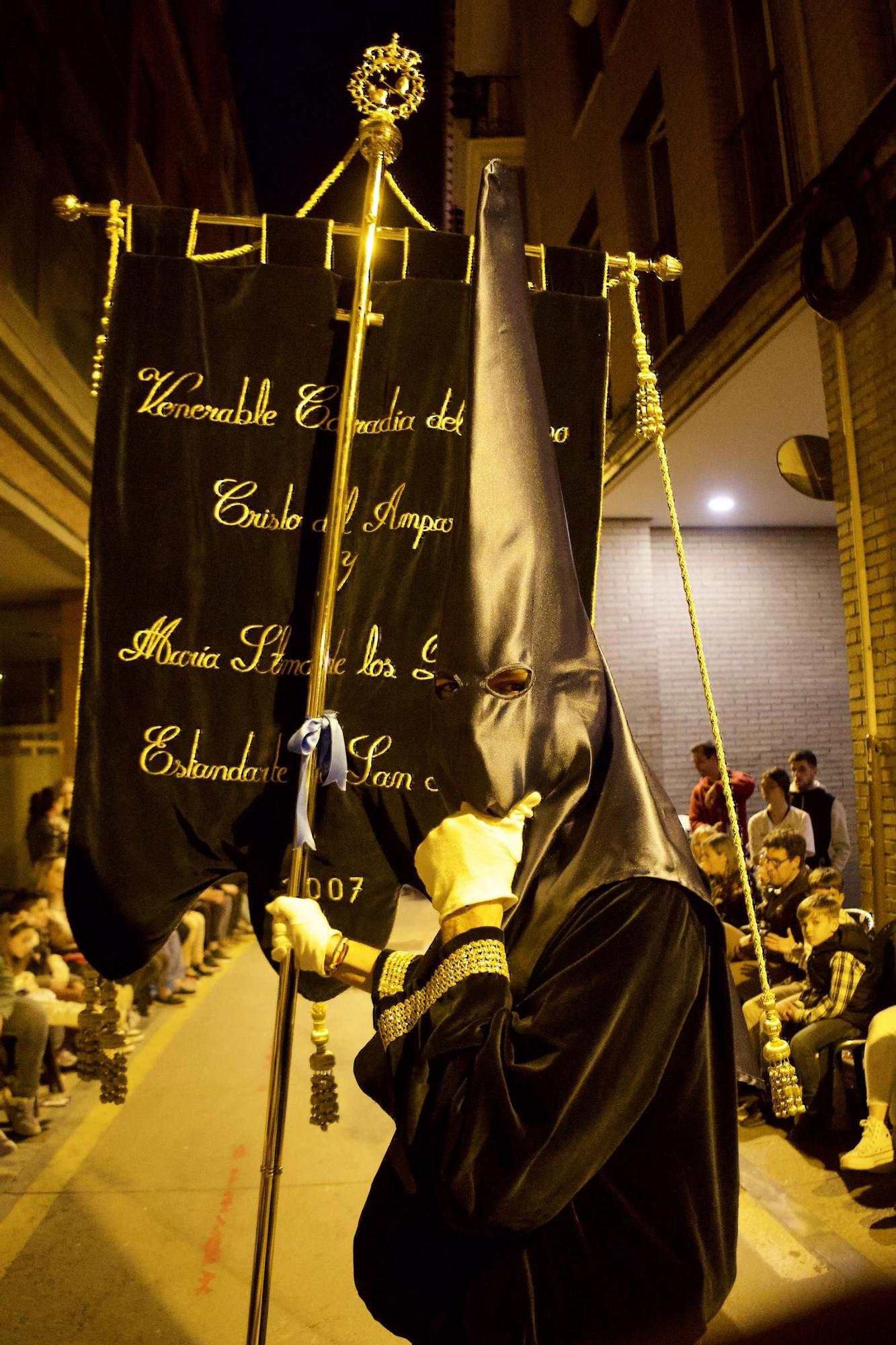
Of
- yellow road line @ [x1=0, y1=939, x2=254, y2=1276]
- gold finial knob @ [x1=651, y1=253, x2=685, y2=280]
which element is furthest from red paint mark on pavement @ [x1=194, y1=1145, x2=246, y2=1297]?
gold finial knob @ [x1=651, y1=253, x2=685, y2=280]

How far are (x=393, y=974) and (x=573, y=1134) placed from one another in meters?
0.44

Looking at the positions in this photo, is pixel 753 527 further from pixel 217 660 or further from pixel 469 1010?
pixel 469 1010

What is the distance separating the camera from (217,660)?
7.49 feet

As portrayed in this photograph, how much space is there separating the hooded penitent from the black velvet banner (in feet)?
2.29

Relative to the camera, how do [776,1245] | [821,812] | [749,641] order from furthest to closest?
[749,641], [821,812], [776,1245]

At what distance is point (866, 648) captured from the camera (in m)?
5.70

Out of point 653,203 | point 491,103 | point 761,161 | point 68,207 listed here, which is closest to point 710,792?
point 761,161

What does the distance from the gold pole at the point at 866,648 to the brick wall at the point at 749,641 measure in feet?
17.6

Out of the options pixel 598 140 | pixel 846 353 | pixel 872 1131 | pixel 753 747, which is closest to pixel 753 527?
pixel 753 747

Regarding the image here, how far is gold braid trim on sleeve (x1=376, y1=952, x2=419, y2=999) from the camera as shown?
156 cm

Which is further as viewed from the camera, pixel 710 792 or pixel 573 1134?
pixel 710 792

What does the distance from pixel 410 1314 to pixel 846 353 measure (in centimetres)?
592

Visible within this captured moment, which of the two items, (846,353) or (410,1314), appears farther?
(846,353)

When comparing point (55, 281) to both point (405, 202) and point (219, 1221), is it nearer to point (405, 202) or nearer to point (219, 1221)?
point (405, 202)
